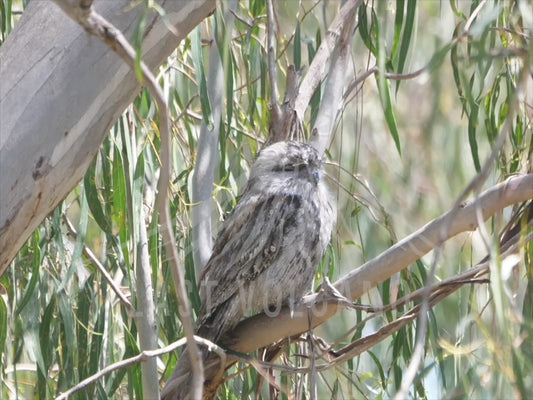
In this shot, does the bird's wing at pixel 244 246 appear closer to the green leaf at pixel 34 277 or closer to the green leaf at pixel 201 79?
the green leaf at pixel 201 79

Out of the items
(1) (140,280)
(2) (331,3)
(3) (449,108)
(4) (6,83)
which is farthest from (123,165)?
(3) (449,108)

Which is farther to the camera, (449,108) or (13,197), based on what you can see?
(449,108)

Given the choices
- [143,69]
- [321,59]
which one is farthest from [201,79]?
[143,69]

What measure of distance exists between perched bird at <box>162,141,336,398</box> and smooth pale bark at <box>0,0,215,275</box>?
2.70ft

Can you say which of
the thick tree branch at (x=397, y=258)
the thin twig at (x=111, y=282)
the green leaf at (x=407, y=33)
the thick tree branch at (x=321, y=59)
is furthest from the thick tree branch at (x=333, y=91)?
the thin twig at (x=111, y=282)

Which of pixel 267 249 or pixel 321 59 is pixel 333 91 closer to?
pixel 321 59

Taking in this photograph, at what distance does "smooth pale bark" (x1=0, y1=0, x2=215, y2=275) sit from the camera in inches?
65.8

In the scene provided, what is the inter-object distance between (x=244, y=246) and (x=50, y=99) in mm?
963

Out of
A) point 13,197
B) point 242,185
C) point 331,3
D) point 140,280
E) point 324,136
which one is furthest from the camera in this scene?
point 331,3

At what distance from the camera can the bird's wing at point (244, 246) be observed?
2.52m

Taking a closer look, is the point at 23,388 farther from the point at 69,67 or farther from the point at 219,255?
the point at 69,67

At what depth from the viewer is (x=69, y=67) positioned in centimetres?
169

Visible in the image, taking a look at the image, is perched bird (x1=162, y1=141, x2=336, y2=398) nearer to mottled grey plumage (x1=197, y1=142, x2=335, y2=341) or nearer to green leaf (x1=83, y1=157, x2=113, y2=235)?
mottled grey plumage (x1=197, y1=142, x2=335, y2=341)

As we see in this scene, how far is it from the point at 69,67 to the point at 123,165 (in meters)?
0.85
